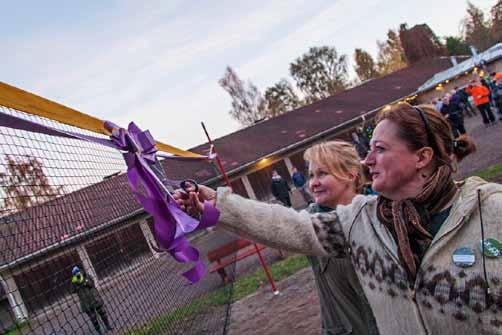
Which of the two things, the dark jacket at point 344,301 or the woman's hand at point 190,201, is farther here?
the dark jacket at point 344,301

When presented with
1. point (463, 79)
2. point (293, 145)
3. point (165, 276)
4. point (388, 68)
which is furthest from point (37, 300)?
point (388, 68)

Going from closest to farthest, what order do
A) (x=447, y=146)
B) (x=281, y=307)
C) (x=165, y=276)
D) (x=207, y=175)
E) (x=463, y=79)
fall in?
(x=447, y=146) → (x=165, y=276) → (x=281, y=307) → (x=207, y=175) → (x=463, y=79)

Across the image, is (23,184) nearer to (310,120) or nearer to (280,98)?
(310,120)

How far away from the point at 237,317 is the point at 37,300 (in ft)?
18.6

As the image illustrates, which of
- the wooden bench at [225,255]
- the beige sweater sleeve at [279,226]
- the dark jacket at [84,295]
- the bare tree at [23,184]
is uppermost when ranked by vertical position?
the bare tree at [23,184]

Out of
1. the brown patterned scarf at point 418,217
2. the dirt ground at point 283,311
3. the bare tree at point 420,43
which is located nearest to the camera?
the brown patterned scarf at point 418,217

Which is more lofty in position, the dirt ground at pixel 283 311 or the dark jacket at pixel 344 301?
the dark jacket at pixel 344 301

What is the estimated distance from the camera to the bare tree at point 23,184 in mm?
2379

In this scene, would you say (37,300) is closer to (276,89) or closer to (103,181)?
(103,181)

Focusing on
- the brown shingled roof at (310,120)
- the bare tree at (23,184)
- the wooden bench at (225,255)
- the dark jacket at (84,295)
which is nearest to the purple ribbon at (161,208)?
the bare tree at (23,184)

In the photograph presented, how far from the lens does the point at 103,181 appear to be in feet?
13.4

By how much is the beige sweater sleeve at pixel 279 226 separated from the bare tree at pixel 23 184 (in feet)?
3.83

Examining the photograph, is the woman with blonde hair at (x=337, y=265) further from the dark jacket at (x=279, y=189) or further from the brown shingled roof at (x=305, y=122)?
the dark jacket at (x=279, y=189)

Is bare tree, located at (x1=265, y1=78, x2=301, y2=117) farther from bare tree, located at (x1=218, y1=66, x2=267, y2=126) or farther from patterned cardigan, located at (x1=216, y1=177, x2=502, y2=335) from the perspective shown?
patterned cardigan, located at (x1=216, y1=177, x2=502, y2=335)
